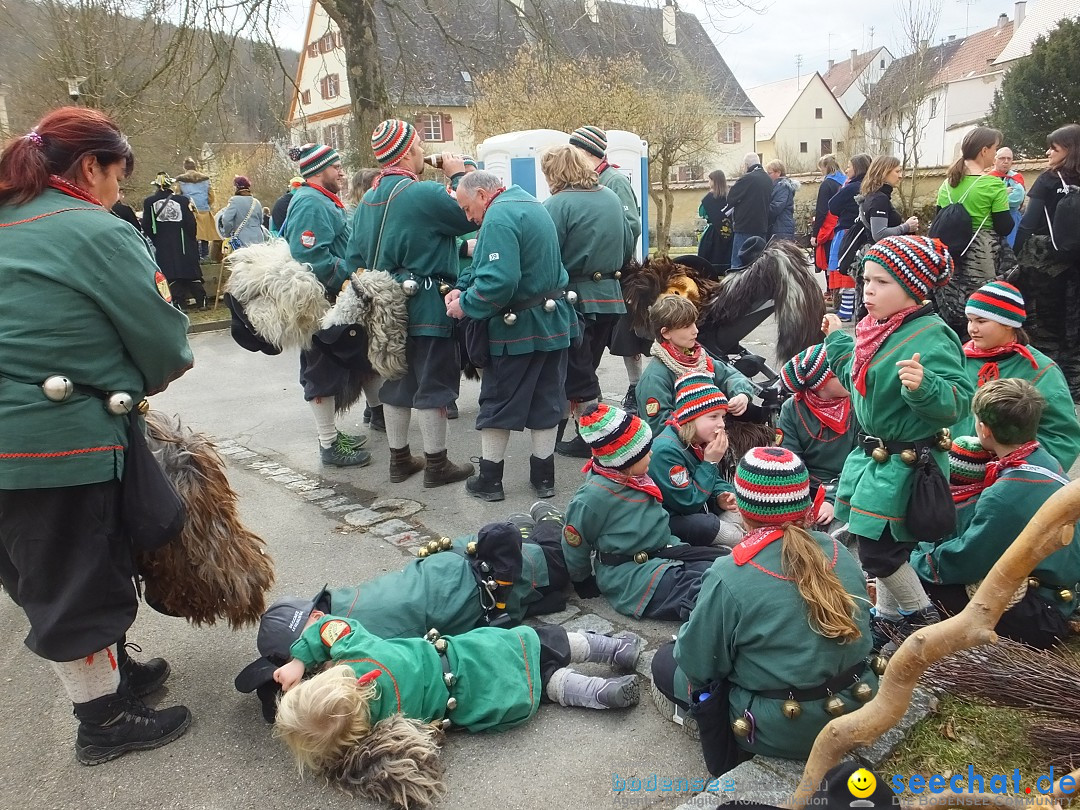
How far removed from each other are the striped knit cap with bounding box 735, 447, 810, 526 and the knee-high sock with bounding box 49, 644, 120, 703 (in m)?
2.13

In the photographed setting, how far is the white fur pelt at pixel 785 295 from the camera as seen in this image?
527 centimetres

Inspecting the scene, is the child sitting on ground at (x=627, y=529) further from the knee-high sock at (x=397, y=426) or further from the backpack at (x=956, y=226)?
the backpack at (x=956, y=226)

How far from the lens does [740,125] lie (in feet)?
157

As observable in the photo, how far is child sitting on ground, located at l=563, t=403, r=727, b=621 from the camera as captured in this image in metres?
3.44

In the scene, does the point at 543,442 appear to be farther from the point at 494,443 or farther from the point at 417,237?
the point at 417,237

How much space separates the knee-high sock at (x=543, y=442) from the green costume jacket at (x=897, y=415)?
2228 millimetres

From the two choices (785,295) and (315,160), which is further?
(315,160)

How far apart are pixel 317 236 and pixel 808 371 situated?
10.5 feet

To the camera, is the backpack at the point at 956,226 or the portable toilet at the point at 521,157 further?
the portable toilet at the point at 521,157

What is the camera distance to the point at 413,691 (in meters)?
2.64

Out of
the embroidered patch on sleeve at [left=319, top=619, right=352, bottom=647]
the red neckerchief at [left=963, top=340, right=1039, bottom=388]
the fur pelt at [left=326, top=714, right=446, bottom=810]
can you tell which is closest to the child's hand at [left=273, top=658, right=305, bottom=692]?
the embroidered patch on sleeve at [left=319, top=619, right=352, bottom=647]

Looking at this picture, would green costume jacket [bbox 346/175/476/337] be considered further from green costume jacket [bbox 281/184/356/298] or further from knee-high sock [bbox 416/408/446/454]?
knee-high sock [bbox 416/408/446/454]

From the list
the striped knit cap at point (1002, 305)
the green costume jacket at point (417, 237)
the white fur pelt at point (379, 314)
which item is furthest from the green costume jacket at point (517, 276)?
the striped knit cap at point (1002, 305)

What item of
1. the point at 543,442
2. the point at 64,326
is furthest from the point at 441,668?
the point at 543,442
